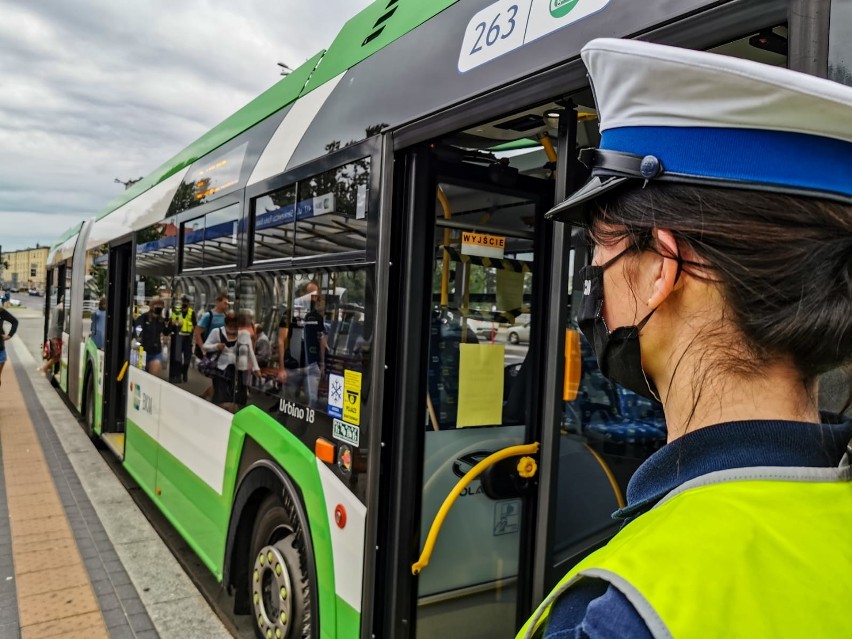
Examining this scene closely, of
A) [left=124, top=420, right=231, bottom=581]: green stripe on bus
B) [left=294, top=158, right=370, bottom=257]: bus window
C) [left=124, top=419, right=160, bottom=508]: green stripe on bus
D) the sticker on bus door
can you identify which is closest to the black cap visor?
the sticker on bus door

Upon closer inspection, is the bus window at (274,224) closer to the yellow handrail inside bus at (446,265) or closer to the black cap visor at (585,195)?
the yellow handrail inside bus at (446,265)

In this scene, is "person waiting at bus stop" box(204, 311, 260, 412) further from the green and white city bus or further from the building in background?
the building in background

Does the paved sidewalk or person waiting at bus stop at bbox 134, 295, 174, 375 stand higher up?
person waiting at bus stop at bbox 134, 295, 174, 375

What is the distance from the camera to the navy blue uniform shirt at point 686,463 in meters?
0.70

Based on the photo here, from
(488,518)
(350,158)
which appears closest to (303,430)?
(488,518)

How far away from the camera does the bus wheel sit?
2.95 meters

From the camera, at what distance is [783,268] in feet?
2.72

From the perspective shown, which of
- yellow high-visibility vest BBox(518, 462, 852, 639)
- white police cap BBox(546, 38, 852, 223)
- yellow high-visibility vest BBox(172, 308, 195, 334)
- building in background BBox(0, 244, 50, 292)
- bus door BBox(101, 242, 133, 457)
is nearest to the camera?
yellow high-visibility vest BBox(518, 462, 852, 639)

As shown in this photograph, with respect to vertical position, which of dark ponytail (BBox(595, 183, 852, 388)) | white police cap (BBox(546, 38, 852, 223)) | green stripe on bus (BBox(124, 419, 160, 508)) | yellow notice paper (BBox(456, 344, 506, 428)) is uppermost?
white police cap (BBox(546, 38, 852, 223))

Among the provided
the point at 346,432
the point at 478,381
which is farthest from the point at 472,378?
the point at 346,432

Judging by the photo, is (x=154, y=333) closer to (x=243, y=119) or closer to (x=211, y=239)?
(x=211, y=239)

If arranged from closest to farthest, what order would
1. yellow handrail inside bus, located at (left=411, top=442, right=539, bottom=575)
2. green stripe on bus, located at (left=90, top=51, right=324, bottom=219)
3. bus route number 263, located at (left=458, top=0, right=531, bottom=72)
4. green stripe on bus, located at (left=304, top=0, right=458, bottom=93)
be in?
bus route number 263, located at (left=458, top=0, right=531, bottom=72) → yellow handrail inside bus, located at (left=411, top=442, right=539, bottom=575) → green stripe on bus, located at (left=304, top=0, right=458, bottom=93) → green stripe on bus, located at (left=90, top=51, right=324, bottom=219)

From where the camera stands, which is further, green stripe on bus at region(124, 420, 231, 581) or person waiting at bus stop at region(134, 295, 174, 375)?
person waiting at bus stop at region(134, 295, 174, 375)

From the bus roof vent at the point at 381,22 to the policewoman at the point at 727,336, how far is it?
6.69 ft
